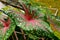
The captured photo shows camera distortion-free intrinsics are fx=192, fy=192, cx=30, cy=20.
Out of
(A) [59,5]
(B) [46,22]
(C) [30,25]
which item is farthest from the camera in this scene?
(A) [59,5]

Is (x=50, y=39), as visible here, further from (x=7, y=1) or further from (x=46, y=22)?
(x=7, y=1)

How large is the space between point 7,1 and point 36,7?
32 centimetres

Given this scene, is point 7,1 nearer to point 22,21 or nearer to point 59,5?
point 22,21

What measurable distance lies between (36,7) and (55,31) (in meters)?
0.26

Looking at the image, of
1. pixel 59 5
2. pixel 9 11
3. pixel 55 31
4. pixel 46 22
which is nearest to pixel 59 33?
pixel 55 31

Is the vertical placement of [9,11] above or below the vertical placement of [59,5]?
above

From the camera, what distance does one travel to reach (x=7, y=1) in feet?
5.49

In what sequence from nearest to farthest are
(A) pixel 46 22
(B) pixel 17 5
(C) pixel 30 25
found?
(C) pixel 30 25, (A) pixel 46 22, (B) pixel 17 5

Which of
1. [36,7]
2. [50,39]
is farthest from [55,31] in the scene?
[36,7]

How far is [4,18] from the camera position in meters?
1.47

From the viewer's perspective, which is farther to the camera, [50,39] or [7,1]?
[7,1]

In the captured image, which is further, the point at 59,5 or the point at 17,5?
the point at 59,5

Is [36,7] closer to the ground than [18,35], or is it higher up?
higher up

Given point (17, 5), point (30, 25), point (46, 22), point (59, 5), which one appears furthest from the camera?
point (59, 5)
